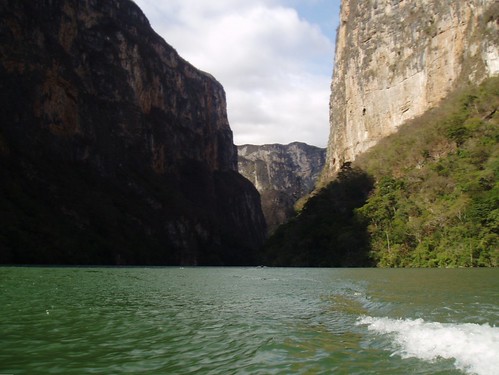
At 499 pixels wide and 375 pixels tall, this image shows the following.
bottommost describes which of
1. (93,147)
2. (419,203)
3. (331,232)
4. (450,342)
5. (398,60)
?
(450,342)

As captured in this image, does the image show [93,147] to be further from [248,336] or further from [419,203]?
[248,336]

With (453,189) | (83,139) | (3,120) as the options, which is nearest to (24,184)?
(3,120)

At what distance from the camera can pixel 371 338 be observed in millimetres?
12375

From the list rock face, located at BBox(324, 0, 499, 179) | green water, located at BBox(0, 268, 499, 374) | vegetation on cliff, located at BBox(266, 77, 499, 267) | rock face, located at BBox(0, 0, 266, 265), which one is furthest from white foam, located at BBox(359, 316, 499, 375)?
rock face, located at BBox(324, 0, 499, 179)

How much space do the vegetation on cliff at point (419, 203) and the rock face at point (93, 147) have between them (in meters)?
44.3

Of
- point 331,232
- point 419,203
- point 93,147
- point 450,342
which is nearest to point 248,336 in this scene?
point 450,342

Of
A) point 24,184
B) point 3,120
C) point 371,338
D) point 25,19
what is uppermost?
point 25,19

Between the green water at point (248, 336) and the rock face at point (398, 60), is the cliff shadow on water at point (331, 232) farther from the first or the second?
the green water at point (248, 336)

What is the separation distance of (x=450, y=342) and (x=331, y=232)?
78721 mm

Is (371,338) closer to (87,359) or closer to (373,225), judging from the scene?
(87,359)

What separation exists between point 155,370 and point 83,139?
133 metres

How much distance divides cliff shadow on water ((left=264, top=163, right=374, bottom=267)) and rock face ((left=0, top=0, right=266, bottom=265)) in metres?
38.4

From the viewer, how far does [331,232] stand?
8894 cm

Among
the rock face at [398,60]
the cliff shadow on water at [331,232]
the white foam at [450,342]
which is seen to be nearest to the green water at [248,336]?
the white foam at [450,342]
